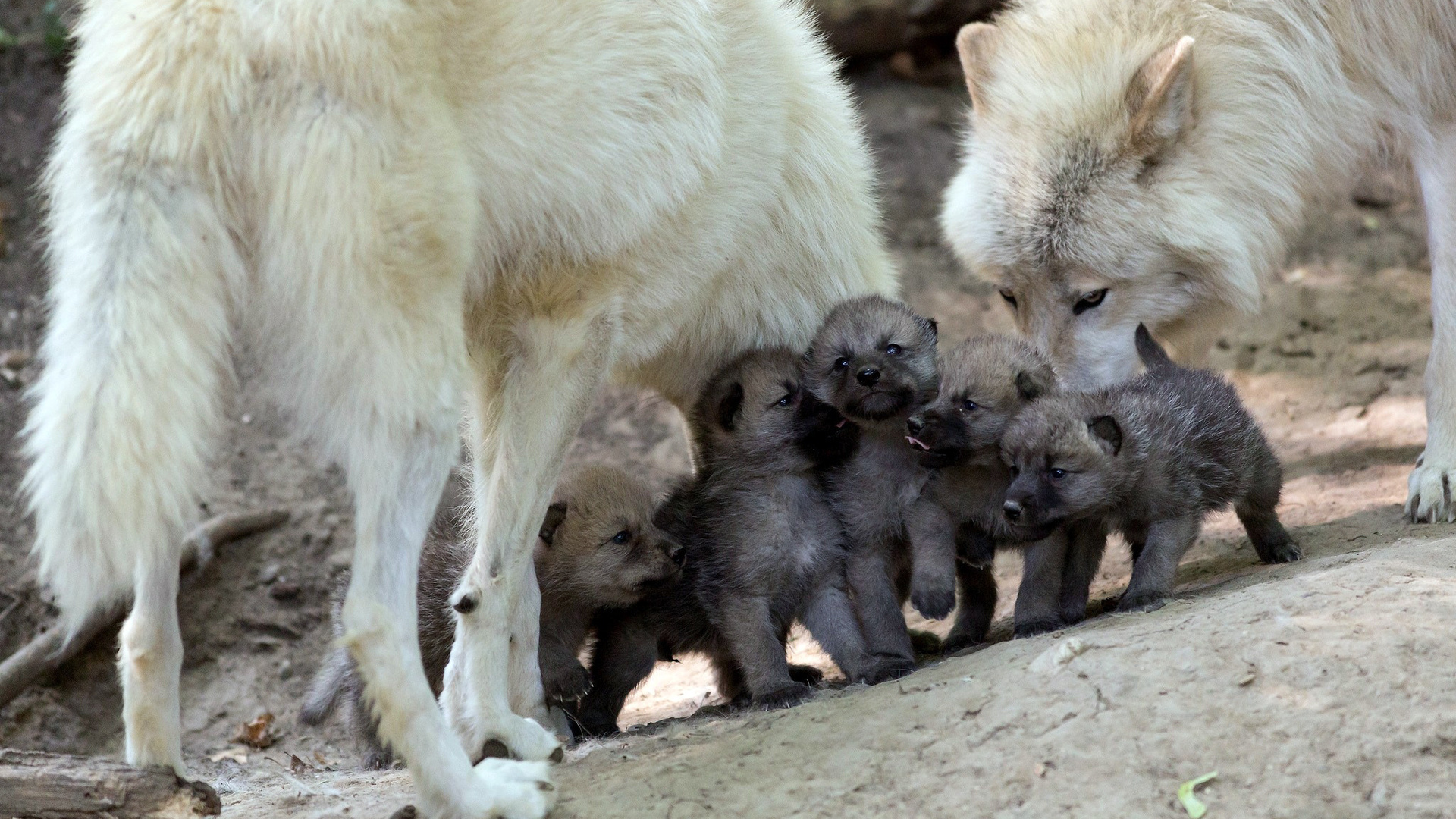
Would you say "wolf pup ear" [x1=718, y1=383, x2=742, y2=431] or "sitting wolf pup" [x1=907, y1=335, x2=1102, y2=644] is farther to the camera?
"wolf pup ear" [x1=718, y1=383, x2=742, y2=431]

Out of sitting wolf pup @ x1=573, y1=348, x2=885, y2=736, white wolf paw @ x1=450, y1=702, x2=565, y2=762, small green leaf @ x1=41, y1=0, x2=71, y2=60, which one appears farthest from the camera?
small green leaf @ x1=41, y1=0, x2=71, y2=60

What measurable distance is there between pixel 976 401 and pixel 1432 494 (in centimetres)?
192

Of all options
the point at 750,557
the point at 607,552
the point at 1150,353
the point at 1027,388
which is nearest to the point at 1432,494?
the point at 1150,353

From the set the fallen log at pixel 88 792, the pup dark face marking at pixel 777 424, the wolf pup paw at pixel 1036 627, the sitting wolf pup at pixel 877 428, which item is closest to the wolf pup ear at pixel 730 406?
the pup dark face marking at pixel 777 424

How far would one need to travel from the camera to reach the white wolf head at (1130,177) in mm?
4836

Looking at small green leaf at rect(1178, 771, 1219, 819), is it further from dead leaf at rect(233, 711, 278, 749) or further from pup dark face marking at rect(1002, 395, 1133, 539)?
dead leaf at rect(233, 711, 278, 749)

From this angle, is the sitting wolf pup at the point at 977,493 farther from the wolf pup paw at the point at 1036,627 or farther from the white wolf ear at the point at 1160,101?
the white wolf ear at the point at 1160,101

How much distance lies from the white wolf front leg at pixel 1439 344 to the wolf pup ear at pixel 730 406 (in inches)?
103

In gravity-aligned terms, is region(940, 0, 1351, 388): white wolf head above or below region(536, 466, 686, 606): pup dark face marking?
above

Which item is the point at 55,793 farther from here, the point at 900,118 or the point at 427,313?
the point at 900,118

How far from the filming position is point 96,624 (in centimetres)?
559

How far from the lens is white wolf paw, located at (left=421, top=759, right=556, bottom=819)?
120 inches

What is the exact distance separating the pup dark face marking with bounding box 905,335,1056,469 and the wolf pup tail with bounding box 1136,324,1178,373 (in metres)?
0.47

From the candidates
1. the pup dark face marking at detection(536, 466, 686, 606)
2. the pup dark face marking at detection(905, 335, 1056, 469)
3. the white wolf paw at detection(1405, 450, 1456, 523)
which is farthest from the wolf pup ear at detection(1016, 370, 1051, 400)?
the white wolf paw at detection(1405, 450, 1456, 523)
